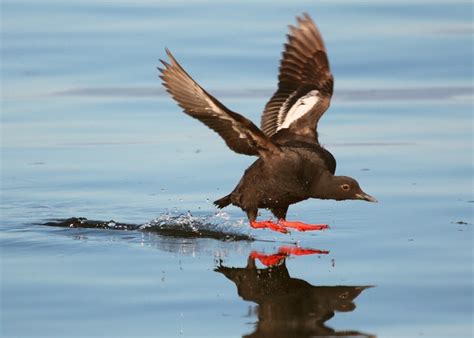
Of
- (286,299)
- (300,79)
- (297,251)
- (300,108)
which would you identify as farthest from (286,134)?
(286,299)

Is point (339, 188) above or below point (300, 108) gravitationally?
below

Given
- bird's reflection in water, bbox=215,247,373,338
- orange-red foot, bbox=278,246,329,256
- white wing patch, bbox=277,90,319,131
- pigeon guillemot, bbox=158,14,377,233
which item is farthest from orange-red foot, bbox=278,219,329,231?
white wing patch, bbox=277,90,319,131

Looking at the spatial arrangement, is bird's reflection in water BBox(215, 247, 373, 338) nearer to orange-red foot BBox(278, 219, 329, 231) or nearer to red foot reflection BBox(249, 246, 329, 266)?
red foot reflection BBox(249, 246, 329, 266)

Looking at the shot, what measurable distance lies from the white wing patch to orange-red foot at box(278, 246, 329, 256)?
1665 millimetres

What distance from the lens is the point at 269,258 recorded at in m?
8.50

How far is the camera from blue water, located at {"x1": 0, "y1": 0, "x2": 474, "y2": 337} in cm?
722

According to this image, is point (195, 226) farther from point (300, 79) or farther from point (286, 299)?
point (286, 299)

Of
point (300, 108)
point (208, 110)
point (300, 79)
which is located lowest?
point (208, 110)

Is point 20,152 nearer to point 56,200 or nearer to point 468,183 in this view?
point 56,200

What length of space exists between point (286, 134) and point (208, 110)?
4.71ft

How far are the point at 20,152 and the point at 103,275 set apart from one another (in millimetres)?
4086

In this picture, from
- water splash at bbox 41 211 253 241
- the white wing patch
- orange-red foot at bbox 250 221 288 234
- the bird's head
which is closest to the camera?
orange-red foot at bbox 250 221 288 234

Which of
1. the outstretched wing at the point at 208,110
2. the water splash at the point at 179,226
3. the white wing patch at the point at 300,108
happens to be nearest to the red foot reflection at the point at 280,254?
the water splash at the point at 179,226

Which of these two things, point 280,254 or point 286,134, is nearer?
point 280,254
